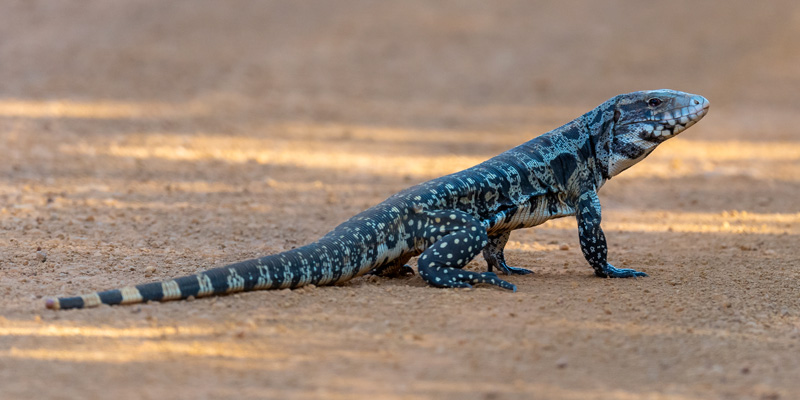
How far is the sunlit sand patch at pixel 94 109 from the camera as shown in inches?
571

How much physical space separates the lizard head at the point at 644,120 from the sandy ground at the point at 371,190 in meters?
1.23

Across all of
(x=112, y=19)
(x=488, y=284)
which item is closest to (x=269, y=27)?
(x=112, y=19)

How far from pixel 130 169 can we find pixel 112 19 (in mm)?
9889

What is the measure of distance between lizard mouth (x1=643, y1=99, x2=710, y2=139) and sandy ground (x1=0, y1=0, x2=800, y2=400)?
1.41 metres

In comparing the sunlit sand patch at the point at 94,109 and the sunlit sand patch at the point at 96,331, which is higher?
the sunlit sand patch at the point at 94,109

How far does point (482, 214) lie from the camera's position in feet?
24.9

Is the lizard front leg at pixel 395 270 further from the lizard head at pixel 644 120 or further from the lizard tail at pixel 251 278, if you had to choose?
the lizard head at pixel 644 120

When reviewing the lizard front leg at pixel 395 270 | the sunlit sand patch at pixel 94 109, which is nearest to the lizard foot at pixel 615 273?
the lizard front leg at pixel 395 270

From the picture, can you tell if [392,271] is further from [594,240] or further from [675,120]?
[675,120]

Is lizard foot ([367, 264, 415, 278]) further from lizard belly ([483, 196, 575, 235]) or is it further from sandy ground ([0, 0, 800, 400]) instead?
lizard belly ([483, 196, 575, 235])

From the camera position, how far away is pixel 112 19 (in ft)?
67.3

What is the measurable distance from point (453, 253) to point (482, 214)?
652 mm

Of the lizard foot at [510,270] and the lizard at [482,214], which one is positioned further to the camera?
the lizard foot at [510,270]

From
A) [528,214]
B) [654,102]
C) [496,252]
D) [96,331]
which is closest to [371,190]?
[496,252]
